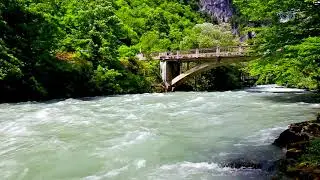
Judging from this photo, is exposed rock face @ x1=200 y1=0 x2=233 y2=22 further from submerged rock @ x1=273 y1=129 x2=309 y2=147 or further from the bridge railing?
submerged rock @ x1=273 y1=129 x2=309 y2=147

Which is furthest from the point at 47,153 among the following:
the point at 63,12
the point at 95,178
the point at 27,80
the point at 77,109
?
the point at 63,12

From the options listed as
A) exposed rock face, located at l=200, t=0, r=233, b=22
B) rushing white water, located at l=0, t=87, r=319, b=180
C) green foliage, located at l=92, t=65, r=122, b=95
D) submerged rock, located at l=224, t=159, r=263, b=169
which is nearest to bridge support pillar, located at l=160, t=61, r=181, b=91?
green foliage, located at l=92, t=65, r=122, b=95

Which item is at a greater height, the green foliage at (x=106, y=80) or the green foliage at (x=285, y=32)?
the green foliage at (x=285, y=32)

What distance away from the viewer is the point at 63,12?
47.5 metres

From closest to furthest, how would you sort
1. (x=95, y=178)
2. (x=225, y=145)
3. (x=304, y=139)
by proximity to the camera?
(x=95, y=178)
(x=304, y=139)
(x=225, y=145)

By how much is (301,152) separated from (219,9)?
345 ft

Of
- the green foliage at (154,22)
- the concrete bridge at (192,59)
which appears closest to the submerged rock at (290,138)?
the concrete bridge at (192,59)

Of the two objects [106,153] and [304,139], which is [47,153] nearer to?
[106,153]

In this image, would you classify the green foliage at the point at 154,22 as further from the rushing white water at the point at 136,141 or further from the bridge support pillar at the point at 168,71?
the rushing white water at the point at 136,141

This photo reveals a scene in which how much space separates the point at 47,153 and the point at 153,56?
122ft

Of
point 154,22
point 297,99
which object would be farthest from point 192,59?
point 154,22

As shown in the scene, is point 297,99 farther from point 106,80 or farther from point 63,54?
point 63,54

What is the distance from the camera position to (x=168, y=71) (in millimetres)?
48062

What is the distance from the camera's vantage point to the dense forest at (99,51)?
15492mm
